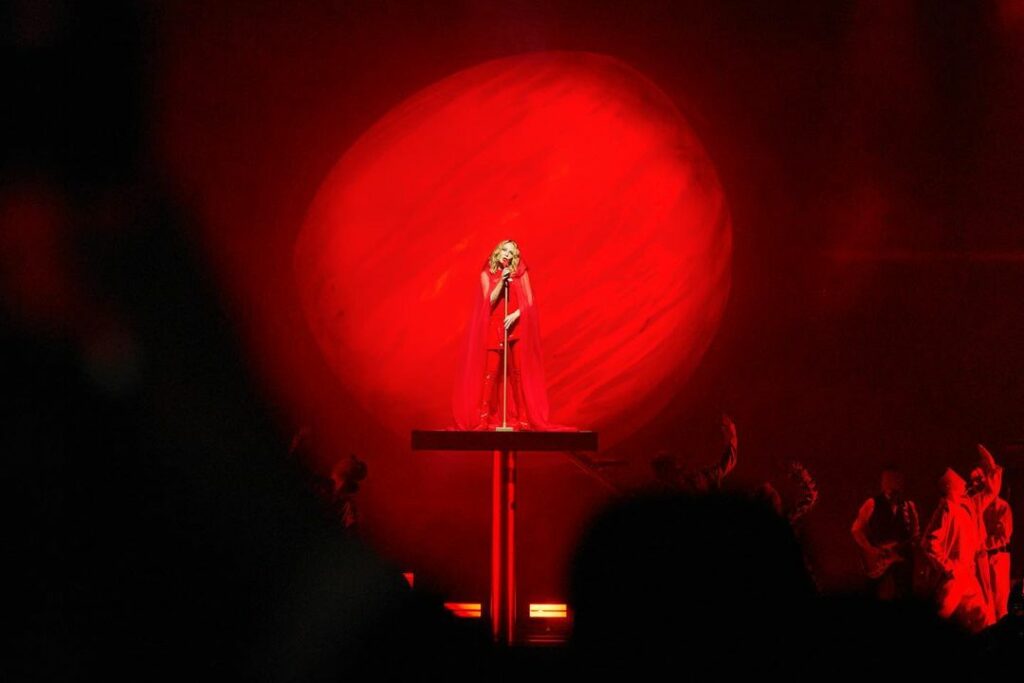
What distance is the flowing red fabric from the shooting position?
452cm

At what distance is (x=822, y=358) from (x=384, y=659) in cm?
424

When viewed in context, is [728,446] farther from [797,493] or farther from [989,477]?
[989,477]


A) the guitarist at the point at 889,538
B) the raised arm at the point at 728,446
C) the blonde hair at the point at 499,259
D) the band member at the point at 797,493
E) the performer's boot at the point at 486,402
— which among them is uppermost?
the blonde hair at the point at 499,259

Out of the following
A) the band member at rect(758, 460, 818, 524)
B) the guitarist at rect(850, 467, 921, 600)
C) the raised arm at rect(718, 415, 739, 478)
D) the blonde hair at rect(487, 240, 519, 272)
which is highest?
the blonde hair at rect(487, 240, 519, 272)

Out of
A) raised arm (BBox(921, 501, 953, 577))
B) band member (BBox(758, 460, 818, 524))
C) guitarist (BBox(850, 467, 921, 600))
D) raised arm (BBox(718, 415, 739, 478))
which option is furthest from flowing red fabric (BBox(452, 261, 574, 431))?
raised arm (BBox(921, 501, 953, 577))

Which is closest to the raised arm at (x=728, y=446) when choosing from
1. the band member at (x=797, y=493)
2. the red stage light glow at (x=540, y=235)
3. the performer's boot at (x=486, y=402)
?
the band member at (x=797, y=493)

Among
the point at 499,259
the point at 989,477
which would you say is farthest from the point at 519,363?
the point at 989,477

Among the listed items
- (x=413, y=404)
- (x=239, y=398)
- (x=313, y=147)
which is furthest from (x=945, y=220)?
(x=239, y=398)

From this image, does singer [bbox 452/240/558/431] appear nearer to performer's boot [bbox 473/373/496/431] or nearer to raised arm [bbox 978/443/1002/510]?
performer's boot [bbox 473/373/496/431]

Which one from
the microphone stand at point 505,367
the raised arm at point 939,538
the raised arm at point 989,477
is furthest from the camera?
the raised arm at point 989,477

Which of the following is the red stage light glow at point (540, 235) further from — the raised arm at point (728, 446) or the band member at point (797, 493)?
the band member at point (797, 493)

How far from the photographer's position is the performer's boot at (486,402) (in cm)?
454

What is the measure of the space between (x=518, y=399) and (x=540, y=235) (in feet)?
5.26

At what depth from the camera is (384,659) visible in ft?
7.53
